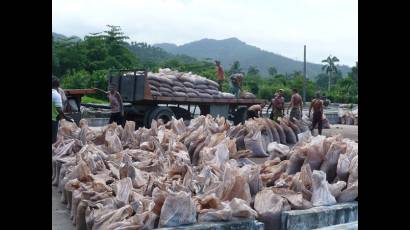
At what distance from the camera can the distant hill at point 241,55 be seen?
15112 centimetres

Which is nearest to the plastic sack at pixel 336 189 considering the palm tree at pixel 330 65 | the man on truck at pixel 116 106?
the man on truck at pixel 116 106

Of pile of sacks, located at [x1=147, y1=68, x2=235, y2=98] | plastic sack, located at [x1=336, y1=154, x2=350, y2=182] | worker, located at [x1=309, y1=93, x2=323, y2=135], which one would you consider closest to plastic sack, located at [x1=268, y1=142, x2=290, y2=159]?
plastic sack, located at [x1=336, y1=154, x2=350, y2=182]

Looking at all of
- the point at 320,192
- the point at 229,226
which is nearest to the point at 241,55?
the point at 320,192

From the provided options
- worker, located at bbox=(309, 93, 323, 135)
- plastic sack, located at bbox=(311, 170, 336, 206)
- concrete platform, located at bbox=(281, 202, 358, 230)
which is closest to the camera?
concrete platform, located at bbox=(281, 202, 358, 230)

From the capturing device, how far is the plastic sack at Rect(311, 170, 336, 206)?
14.7 feet

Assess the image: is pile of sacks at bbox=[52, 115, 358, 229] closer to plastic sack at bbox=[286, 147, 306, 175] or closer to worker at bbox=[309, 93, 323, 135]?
plastic sack at bbox=[286, 147, 306, 175]

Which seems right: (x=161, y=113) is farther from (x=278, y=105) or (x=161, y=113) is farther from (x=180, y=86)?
(x=278, y=105)

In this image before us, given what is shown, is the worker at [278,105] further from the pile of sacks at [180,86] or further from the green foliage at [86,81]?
the green foliage at [86,81]

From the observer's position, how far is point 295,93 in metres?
12.9

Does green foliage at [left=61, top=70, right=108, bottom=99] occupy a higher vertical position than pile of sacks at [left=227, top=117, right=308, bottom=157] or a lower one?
higher

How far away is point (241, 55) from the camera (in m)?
172

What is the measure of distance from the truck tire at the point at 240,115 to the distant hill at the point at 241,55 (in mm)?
126229
